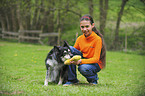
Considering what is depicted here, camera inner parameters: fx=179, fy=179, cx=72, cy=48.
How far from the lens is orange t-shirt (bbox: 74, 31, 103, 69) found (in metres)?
4.09

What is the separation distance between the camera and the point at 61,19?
18109 mm

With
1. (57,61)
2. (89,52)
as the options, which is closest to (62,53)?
(57,61)

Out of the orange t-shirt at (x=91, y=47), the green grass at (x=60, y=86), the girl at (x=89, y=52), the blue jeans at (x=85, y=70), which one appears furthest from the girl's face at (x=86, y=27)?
the green grass at (x=60, y=86)

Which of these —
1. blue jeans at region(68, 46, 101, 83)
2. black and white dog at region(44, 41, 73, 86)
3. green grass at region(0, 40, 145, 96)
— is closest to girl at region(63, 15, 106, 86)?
blue jeans at region(68, 46, 101, 83)

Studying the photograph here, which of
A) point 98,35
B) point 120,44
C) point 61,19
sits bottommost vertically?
point 120,44

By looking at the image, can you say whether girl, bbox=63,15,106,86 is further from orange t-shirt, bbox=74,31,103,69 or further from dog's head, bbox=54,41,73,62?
dog's head, bbox=54,41,73,62

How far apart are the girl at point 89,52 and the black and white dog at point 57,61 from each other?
20 centimetres

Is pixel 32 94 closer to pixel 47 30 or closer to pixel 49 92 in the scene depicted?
pixel 49 92

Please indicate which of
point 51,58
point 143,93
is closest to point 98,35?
point 51,58

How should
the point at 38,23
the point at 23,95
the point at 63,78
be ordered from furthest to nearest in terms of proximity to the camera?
the point at 38,23 < the point at 63,78 < the point at 23,95

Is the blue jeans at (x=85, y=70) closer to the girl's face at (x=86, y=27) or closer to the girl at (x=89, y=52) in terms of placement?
the girl at (x=89, y=52)

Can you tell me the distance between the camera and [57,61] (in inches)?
A: 163

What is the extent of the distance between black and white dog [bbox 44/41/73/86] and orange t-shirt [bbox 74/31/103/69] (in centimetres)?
40

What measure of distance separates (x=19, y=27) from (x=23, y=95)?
2084 centimetres
